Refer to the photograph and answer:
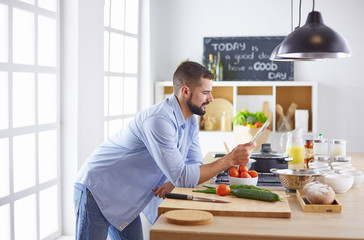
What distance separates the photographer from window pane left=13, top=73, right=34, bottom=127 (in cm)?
291

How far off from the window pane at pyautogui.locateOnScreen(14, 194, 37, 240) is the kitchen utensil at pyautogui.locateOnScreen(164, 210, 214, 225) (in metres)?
1.36

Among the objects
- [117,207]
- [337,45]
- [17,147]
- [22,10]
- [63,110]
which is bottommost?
[117,207]

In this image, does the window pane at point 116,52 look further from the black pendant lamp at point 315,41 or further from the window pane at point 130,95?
the black pendant lamp at point 315,41

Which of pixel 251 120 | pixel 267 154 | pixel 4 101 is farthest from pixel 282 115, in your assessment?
pixel 4 101

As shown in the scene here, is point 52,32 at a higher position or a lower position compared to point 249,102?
higher

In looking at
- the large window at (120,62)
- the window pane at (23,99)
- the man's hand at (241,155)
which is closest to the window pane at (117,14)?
the large window at (120,62)

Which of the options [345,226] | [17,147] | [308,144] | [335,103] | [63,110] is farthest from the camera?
[335,103]

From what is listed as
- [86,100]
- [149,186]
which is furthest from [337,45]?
[86,100]

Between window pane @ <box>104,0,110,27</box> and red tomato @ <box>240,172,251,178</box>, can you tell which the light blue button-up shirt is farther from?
window pane @ <box>104,0,110,27</box>

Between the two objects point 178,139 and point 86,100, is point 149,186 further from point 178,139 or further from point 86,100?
point 86,100

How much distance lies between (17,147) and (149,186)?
0.86 metres

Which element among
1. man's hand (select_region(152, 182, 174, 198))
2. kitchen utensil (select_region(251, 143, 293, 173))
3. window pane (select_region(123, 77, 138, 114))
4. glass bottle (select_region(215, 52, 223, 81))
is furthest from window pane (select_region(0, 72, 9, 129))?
glass bottle (select_region(215, 52, 223, 81))

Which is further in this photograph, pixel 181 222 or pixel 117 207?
pixel 117 207

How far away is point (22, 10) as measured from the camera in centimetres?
Answer: 295
